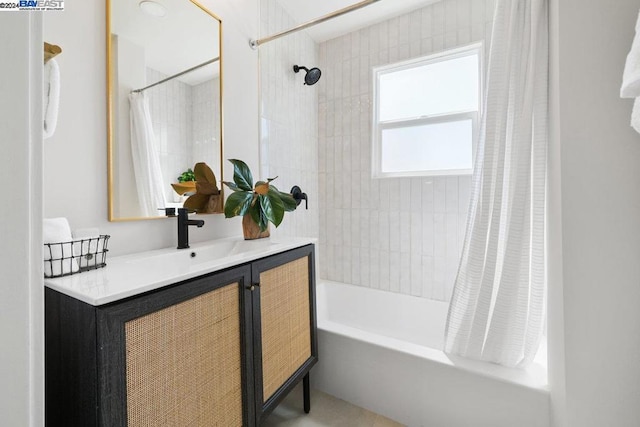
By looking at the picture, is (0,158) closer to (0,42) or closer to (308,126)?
(0,42)

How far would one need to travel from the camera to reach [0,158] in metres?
0.42

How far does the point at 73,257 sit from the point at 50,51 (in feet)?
2.24

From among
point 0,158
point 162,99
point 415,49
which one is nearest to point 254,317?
point 0,158

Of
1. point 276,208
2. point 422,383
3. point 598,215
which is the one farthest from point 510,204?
point 276,208

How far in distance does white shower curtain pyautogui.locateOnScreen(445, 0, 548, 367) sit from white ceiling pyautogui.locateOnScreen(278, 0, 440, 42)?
1111mm

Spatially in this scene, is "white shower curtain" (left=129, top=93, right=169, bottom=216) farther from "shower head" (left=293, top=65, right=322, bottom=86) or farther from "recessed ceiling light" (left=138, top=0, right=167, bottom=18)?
"shower head" (left=293, top=65, right=322, bottom=86)

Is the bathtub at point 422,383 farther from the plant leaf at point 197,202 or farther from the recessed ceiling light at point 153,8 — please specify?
the recessed ceiling light at point 153,8

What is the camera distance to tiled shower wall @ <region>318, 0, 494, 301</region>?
83.9 inches

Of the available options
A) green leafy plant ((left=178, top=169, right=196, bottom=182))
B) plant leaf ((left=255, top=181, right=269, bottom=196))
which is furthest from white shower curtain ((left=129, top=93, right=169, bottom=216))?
plant leaf ((left=255, top=181, right=269, bottom=196))

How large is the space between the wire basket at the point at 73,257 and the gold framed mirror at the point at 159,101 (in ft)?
0.75

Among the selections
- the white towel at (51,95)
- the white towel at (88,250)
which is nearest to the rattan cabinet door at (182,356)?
the white towel at (88,250)

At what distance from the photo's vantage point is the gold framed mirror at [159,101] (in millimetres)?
1157

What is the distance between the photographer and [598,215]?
93cm

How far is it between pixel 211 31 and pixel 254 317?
61.2 inches
